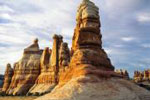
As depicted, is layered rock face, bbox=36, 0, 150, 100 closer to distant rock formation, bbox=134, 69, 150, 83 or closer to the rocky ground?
the rocky ground

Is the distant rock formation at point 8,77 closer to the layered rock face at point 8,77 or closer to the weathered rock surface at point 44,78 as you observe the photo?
the layered rock face at point 8,77

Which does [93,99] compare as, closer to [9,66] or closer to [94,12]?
[94,12]

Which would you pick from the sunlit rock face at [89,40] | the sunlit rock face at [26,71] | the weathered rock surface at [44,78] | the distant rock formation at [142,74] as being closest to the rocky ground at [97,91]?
the sunlit rock face at [89,40]

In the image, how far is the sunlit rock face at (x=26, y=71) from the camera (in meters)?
106

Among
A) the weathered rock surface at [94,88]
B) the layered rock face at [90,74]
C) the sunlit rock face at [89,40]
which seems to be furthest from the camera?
the sunlit rock face at [89,40]

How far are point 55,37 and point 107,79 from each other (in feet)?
191

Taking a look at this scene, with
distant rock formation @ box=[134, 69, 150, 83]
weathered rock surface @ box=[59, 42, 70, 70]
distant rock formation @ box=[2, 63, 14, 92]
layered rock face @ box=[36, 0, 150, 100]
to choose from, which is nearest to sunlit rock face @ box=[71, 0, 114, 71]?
layered rock face @ box=[36, 0, 150, 100]

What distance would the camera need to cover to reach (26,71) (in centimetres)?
10912

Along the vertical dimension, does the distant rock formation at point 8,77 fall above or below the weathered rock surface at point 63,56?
below

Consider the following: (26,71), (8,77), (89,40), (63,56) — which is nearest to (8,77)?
(8,77)

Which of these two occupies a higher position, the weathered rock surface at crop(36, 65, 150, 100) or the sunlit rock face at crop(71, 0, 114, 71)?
the sunlit rock face at crop(71, 0, 114, 71)

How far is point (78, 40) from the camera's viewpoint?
50844mm

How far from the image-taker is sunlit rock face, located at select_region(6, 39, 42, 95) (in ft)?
346

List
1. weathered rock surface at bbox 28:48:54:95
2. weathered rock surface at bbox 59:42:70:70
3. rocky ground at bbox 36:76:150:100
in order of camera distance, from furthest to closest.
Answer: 1. weathered rock surface at bbox 28:48:54:95
2. weathered rock surface at bbox 59:42:70:70
3. rocky ground at bbox 36:76:150:100
